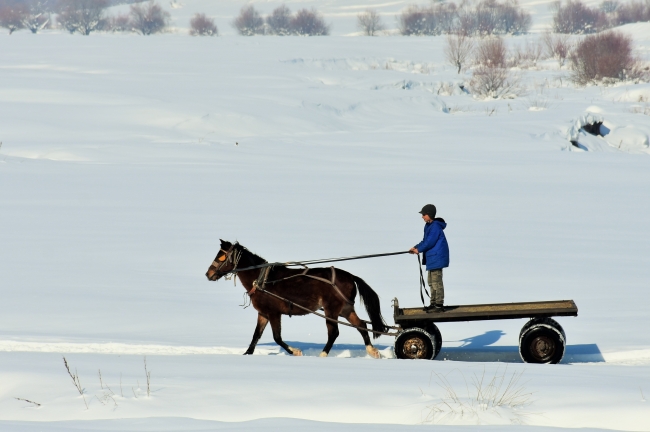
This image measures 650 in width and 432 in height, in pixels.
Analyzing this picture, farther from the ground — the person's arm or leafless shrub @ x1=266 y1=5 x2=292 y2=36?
leafless shrub @ x1=266 y1=5 x2=292 y2=36

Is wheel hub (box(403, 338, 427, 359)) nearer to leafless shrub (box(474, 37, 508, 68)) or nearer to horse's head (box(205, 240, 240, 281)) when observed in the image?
horse's head (box(205, 240, 240, 281))

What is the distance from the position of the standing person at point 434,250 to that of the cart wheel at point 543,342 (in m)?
0.90

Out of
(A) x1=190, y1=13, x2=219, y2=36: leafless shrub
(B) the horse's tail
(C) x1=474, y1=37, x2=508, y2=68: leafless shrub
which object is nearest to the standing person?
(B) the horse's tail

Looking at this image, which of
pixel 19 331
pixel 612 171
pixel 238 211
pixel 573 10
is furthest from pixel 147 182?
pixel 573 10

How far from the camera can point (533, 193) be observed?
18844mm

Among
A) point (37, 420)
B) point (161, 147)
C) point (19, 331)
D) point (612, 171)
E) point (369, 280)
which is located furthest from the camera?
point (161, 147)

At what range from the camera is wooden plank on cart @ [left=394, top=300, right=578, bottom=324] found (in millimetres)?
7559

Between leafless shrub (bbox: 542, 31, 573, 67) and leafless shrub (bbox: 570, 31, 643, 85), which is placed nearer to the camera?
leafless shrub (bbox: 570, 31, 643, 85)

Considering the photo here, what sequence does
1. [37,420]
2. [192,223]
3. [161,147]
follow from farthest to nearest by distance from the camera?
[161,147] → [192,223] → [37,420]

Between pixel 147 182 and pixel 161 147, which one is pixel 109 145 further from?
pixel 147 182

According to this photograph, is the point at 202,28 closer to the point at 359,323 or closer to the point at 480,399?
the point at 359,323

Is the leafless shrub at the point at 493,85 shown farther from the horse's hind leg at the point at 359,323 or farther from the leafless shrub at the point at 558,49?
the horse's hind leg at the point at 359,323

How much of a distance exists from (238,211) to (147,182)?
3.70 meters

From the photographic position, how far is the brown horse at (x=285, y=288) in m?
8.15
